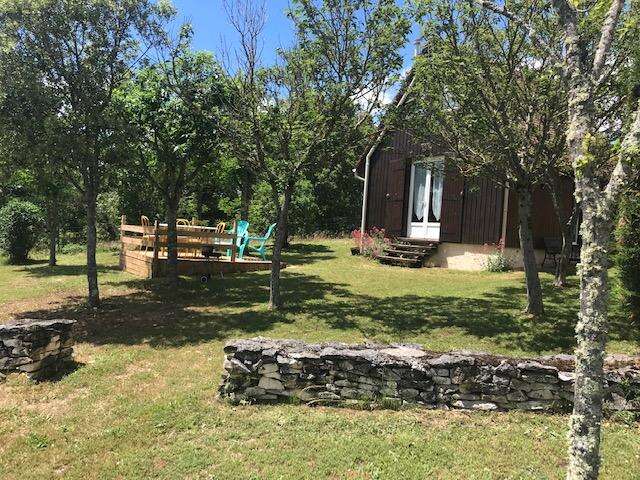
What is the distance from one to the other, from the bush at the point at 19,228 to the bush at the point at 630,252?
52.5ft

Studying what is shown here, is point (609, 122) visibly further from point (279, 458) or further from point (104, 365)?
point (104, 365)

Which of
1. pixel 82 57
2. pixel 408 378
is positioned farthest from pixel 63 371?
pixel 82 57

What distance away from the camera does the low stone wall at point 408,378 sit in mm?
4461

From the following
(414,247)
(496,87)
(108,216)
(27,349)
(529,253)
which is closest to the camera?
(27,349)

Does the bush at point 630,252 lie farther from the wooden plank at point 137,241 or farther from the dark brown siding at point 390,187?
the wooden plank at point 137,241

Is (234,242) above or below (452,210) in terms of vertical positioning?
below

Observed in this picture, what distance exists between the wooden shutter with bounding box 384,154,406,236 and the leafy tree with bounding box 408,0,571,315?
778 cm

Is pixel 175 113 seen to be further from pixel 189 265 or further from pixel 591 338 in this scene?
pixel 591 338

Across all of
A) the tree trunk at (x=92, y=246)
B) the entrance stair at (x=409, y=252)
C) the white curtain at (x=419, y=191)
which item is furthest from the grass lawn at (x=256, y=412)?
the white curtain at (x=419, y=191)

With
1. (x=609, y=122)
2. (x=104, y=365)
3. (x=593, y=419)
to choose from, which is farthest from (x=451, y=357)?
(x=609, y=122)

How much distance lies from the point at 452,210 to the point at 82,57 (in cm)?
955

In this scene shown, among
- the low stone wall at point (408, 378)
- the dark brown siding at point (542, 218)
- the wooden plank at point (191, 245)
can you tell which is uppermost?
the dark brown siding at point (542, 218)

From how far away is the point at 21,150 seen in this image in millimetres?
7965

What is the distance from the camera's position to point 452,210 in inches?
542
